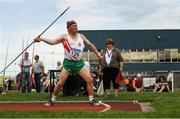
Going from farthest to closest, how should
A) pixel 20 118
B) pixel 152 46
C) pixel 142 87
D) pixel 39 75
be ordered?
pixel 152 46
pixel 142 87
pixel 39 75
pixel 20 118

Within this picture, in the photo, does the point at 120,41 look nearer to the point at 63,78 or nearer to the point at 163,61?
the point at 163,61

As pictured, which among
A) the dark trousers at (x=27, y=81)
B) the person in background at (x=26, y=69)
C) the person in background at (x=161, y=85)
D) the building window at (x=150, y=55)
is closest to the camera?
the person in background at (x=26, y=69)

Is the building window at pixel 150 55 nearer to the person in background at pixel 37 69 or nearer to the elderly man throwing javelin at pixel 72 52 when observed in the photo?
the person in background at pixel 37 69

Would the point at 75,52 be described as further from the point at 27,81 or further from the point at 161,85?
the point at 161,85

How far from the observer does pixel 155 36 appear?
67875 millimetres

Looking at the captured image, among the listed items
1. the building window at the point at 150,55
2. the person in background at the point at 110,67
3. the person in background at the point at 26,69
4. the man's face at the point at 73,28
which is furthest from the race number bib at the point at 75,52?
the building window at the point at 150,55

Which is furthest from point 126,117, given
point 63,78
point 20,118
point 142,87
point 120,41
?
point 120,41

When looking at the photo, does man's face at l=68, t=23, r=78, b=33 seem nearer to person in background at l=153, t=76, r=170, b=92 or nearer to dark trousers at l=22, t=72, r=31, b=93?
dark trousers at l=22, t=72, r=31, b=93

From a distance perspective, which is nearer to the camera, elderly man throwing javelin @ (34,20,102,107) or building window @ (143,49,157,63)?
elderly man throwing javelin @ (34,20,102,107)

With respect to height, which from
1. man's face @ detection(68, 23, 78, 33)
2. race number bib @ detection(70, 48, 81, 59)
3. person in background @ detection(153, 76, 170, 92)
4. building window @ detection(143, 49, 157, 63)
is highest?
building window @ detection(143, 49, 157, 63)

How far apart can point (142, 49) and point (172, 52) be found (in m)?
3.97

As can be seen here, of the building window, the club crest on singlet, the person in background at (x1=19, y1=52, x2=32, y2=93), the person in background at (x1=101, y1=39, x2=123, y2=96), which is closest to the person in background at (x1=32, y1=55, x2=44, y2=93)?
the person in background at (x1=19, y1=52, x2=32, y2=93)

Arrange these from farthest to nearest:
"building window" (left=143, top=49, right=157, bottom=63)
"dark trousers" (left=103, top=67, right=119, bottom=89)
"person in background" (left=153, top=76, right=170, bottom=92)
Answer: "building window" (left=143, top=49, right=157, bottom=63) < "person in background" (left=153, top=76, right=170, bottom=92) < "dark trousers" (left=103, top=67, right=119, bottom=89)

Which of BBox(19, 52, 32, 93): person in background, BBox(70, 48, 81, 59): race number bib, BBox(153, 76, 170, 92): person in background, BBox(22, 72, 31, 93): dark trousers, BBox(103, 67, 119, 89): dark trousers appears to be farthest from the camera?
BBox(153, 76, 170, 92): person in background
